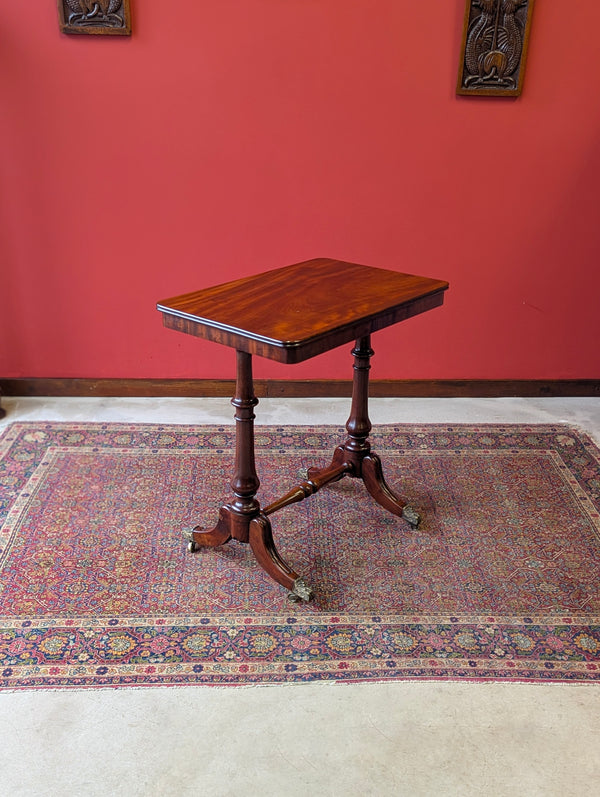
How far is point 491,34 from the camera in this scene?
3395 millimetres

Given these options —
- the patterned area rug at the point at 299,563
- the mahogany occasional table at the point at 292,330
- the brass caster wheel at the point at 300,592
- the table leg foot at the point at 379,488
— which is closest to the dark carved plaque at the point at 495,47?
the mahogany occasional table at the point at 292,330

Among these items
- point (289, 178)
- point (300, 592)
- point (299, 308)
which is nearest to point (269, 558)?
point (300, 592)

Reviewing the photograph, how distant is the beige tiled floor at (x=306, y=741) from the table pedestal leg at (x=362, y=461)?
0.85 meters

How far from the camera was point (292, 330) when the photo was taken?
205 centimetres

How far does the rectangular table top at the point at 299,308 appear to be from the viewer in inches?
80.5

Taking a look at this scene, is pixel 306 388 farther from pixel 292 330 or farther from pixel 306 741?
pixel 306 741

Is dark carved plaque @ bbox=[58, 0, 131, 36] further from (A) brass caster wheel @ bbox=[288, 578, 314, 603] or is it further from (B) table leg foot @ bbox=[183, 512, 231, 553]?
(A) brass caster wheel @ bbox=[288, 578, 314, 603]

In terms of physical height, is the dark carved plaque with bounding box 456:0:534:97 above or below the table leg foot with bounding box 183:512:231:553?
above

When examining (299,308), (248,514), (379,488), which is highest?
(299,308)

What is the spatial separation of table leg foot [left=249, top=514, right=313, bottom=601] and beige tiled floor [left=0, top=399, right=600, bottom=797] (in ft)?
1.27

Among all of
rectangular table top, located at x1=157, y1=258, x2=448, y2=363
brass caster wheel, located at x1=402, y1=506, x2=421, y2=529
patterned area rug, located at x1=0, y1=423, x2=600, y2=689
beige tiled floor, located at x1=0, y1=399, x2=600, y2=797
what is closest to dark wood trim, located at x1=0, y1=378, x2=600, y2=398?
patterned area rug, located at x1=0, y1=423, x2=600, y2=689

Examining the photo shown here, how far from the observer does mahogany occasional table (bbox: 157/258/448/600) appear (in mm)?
2090

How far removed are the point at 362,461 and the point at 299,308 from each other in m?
0.88

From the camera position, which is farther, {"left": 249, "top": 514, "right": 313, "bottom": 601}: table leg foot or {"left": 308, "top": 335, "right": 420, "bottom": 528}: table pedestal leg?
{"left": 308, "top": 335, "right": 420, "bottom": 528}: table pedestal leg
